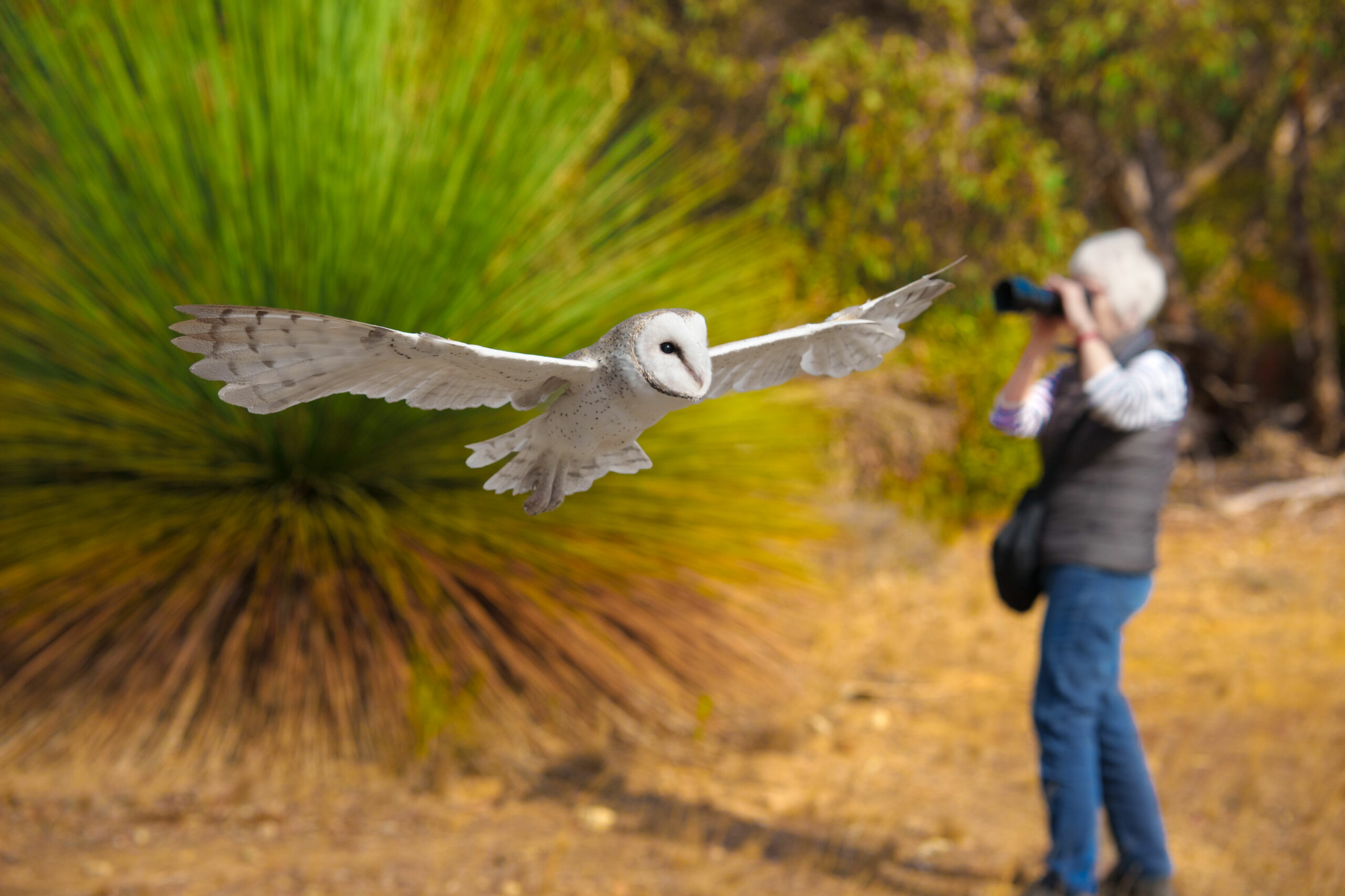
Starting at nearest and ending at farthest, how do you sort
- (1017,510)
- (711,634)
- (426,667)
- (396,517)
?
1. (396,517)
2. (1017,510)
3. (426,667)
4. (711,634)

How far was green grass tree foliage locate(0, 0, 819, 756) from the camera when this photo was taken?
1.08m

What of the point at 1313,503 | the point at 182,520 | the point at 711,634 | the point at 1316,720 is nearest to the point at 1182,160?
the point at 1313,503

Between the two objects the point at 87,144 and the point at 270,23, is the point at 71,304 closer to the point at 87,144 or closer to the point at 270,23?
the point at 87,144

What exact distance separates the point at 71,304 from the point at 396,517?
19.8 inches

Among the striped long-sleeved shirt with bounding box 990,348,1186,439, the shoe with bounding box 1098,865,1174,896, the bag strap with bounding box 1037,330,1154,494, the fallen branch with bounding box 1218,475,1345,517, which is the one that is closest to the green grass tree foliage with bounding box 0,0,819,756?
the striped long-sleeved shirt with bounding box 990,348,1186,439

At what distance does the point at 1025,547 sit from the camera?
2.46 meters

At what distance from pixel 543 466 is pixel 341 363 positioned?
0.09 metres

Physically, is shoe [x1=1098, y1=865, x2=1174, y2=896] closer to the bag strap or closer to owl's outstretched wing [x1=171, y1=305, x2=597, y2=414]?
the bag strap

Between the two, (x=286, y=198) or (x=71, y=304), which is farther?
(x=71, y=304)

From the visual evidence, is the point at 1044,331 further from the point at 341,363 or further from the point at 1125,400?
the point at 341,363

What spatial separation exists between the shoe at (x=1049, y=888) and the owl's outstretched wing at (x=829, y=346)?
2.37 meters

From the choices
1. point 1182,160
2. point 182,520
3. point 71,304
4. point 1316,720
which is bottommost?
point 1316,720

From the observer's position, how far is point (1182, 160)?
10516mm

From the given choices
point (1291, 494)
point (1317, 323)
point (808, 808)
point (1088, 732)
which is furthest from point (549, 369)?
point (1317, 323)
